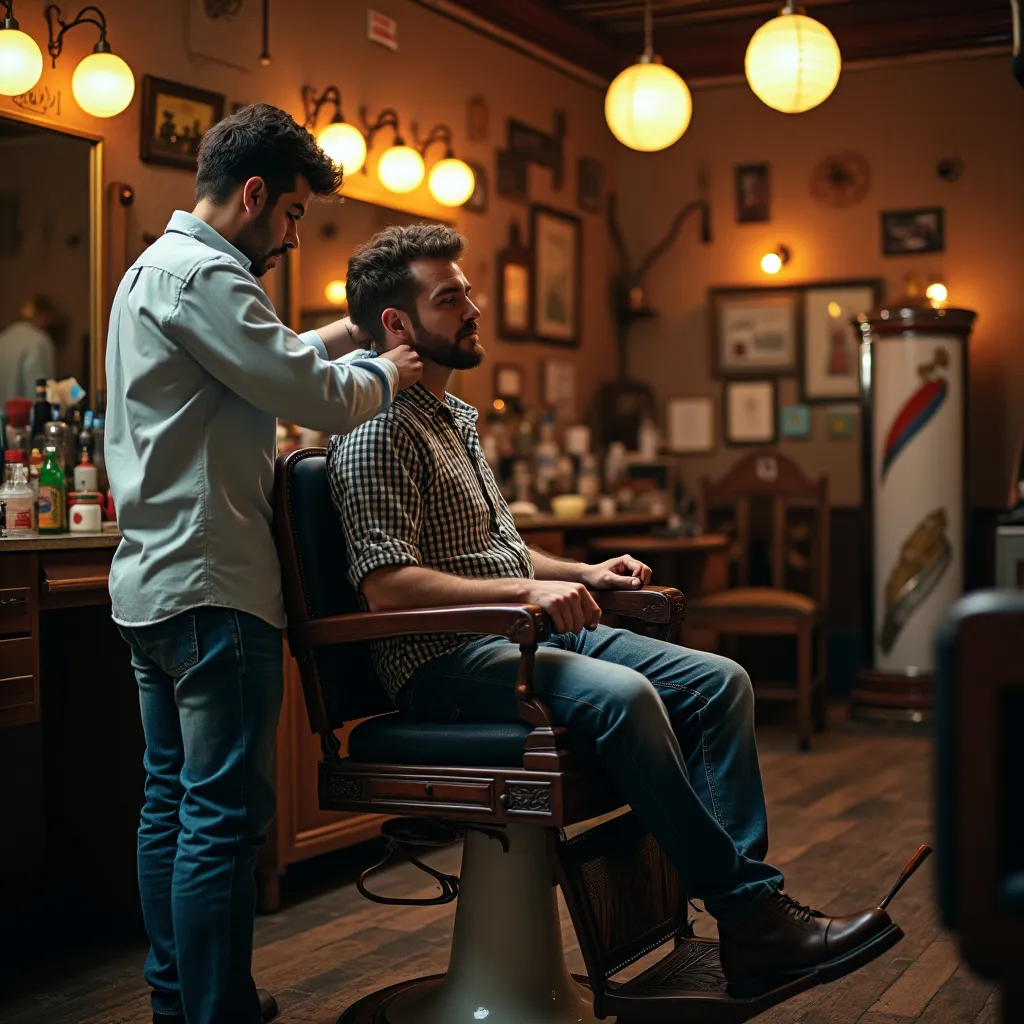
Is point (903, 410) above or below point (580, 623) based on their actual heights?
above

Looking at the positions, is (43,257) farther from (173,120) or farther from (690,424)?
(690,424)

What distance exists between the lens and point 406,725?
6.77 ft

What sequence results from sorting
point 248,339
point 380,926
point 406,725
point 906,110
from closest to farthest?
point 248,339
point 406,725
point 380,926
point 906,110

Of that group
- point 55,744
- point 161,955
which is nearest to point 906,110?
point 55,744

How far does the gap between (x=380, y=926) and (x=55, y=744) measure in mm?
885

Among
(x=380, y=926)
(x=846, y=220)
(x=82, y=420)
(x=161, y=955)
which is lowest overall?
(x=380, y=926)

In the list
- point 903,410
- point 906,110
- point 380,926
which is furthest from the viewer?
point 906,110

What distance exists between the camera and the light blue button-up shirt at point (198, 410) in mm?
1890

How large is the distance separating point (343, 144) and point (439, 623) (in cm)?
269

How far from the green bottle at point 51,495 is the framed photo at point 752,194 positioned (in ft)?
13.4

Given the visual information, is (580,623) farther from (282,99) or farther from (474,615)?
(282,99)

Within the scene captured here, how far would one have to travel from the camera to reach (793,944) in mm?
1909

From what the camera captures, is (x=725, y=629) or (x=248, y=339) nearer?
(x=248, y=339)

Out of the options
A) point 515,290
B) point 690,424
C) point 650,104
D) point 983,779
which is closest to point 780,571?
point 690,424
